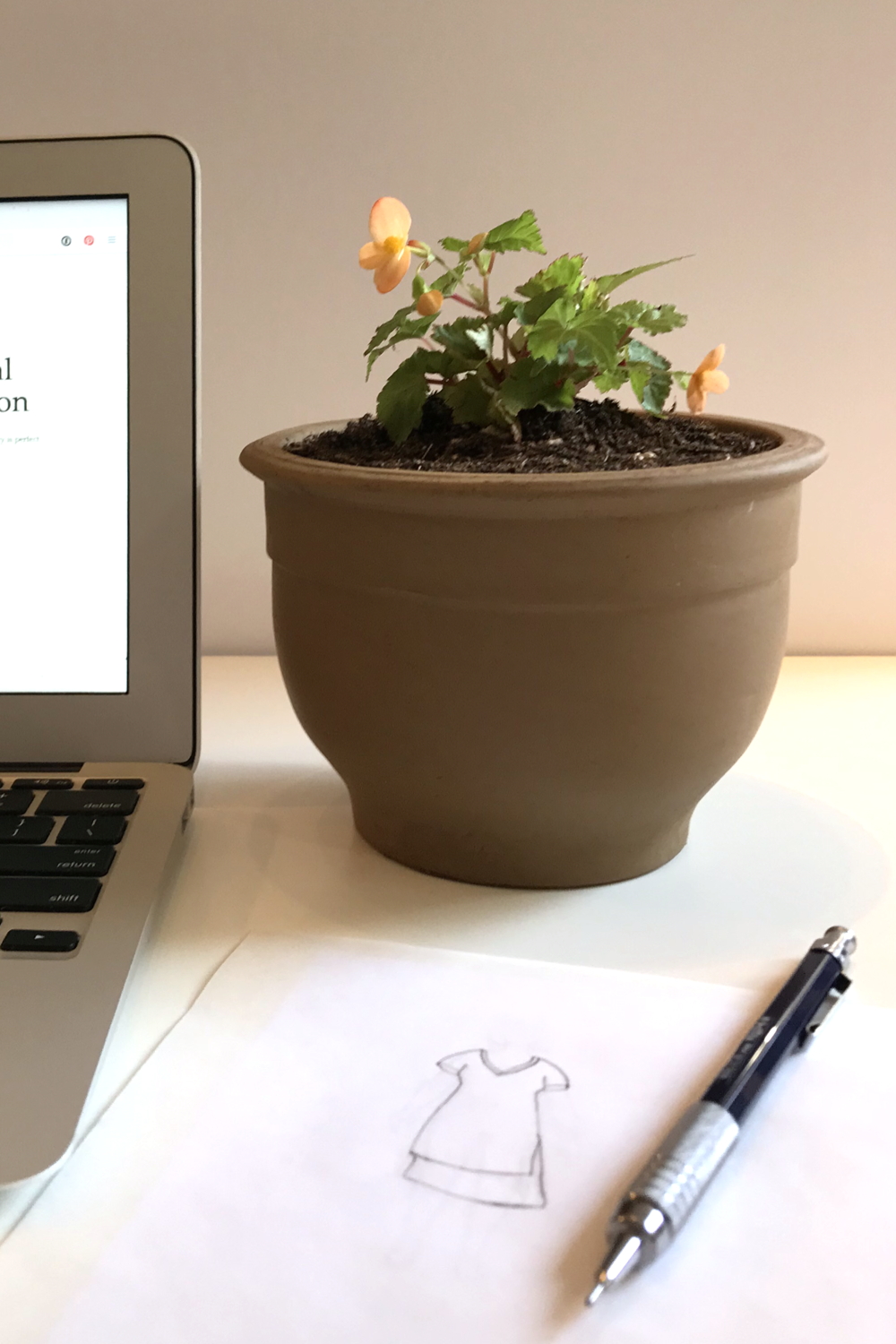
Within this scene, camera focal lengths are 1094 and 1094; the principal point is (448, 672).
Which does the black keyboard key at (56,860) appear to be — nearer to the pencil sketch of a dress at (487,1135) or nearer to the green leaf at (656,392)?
the pencil sketch of a dress at (487,1135)

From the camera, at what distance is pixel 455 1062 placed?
0.37 m

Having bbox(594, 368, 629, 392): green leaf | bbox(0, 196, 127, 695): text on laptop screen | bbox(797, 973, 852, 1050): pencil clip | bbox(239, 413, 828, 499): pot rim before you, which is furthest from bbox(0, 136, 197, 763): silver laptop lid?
bbox(797, 973, 852, 1050): pencil clip

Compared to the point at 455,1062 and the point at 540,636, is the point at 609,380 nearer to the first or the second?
the point at 540,636

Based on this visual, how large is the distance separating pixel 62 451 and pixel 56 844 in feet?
0.68

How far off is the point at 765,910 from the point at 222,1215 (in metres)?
0.27

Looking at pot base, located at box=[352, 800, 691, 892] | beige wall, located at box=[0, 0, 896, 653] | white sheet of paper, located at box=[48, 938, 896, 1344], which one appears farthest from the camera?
beige wall, located at box=[0, 0, 896, 653]

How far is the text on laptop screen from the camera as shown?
1.80ft

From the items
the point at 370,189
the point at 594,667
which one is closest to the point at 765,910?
the point at 594,667

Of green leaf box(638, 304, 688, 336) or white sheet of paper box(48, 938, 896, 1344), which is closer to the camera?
white sheet of paper box(48, 938, 896, 1344)

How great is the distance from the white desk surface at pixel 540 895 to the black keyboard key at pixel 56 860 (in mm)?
36

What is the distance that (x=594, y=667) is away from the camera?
43 centimetres

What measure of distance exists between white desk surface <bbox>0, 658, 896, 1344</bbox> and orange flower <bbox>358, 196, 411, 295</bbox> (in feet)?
0.88

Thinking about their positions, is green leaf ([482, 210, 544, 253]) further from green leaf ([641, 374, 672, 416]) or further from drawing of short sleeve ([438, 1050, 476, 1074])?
drawing of short sleeve ([438, 1050, 476, 1074])

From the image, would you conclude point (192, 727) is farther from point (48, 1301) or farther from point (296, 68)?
point (296, 68)
